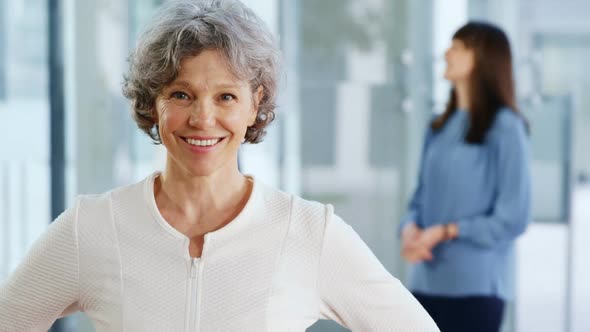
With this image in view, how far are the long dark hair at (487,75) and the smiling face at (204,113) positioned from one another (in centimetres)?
151

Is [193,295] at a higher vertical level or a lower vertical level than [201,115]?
lower

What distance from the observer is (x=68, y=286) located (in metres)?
1.60

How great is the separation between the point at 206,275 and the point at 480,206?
5.09ft

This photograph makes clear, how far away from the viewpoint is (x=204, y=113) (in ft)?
4.99

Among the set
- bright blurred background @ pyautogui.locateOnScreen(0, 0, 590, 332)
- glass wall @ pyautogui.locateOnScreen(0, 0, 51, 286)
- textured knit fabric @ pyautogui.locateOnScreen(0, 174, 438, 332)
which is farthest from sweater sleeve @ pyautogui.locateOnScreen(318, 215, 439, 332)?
bright blurred background @ pyautogui.locateOnScreen(0, 0, 590, 332)

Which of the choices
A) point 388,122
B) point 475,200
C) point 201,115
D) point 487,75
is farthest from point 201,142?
point 388,122

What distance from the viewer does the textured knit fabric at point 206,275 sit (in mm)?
1551

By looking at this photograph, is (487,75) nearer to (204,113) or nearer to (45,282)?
(204,113)

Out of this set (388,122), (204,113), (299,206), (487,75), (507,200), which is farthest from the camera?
(388,122)

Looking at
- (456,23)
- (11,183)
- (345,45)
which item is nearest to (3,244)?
(11,183)

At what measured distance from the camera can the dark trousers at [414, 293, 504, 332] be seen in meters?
2.88

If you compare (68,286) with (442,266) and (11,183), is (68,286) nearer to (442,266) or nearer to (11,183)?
(442,266)

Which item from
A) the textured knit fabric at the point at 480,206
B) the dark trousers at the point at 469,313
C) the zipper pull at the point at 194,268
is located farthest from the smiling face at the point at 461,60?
the zipper pull at the point at 194,268

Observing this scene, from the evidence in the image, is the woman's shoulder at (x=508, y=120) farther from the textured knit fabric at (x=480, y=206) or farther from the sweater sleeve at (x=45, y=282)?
the sweater sleeve at (x=45, y=282)
